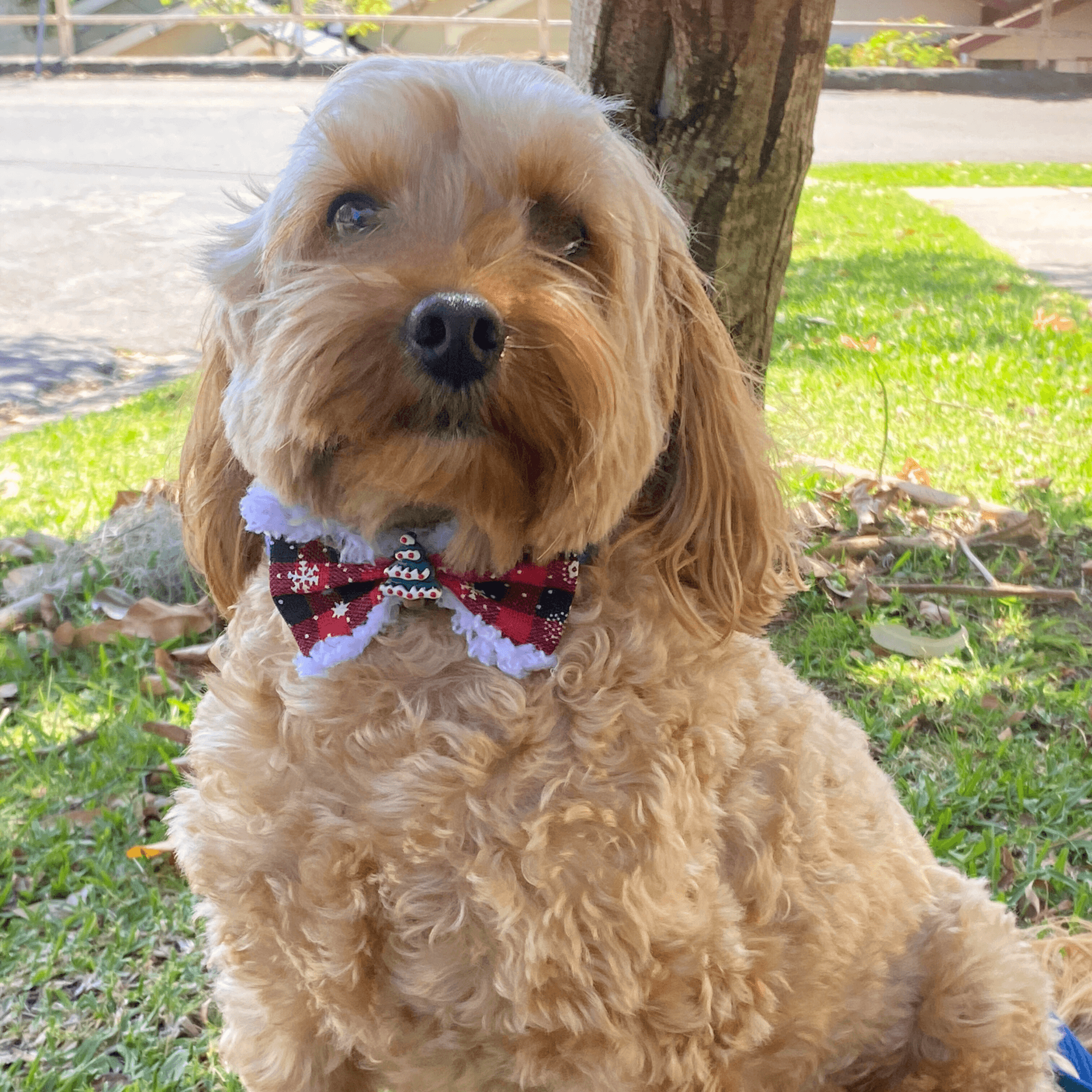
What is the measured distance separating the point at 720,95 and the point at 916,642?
193 cm

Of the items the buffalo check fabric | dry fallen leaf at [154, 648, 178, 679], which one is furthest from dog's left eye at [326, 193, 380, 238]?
dry fallen leaf at [154, 648, 178, 679]

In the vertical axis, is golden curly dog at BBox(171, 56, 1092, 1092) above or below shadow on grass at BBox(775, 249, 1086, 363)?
above

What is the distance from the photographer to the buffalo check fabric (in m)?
1.96

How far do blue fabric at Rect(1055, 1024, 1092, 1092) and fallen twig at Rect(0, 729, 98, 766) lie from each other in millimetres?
2750

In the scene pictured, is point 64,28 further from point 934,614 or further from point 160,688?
point 934,614

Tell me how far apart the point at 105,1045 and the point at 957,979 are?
1831 mm

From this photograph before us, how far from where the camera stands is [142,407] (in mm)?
6715

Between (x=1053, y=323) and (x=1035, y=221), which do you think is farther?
(x=1035, y=221)

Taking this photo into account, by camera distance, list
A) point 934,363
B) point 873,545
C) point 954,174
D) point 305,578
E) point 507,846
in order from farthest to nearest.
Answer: point 954,174 → point 934,363 → point 873,545 → point 305,578 → point 507,846

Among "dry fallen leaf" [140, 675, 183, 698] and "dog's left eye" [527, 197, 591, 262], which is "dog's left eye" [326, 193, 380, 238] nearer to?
"dog's left eye" [527, 197, 591, 262]

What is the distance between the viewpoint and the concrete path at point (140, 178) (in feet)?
25.4

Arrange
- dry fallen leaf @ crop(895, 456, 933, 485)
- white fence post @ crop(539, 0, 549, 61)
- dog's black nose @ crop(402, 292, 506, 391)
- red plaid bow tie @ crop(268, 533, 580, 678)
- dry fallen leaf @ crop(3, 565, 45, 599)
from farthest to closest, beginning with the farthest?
white fence post @ crop(539, 0, 549, 61)
dry fallen leaf @ crop(895, 456, 933, 485)
dry fallen leaf @ crop(3, 565, 45, 599)
red plaid bow tie @ crop(268, 533, 580, 678)
dog's black nose @ crop(402, 292, 506, 391)

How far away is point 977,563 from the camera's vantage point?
4387 mm

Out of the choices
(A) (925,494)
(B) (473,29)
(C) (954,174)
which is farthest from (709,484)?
(B) (473,29)
